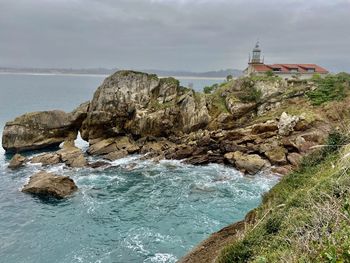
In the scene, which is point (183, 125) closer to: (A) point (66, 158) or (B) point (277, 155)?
(B) point (277, 155)


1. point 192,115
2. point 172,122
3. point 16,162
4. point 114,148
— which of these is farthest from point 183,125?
point 16,162

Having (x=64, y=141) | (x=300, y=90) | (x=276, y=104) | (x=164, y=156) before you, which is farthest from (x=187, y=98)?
(x=64, y=141)

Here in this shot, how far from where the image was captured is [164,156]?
1966 inches

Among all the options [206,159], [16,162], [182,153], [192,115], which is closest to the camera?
[206,159]

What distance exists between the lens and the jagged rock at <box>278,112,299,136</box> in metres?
47.3

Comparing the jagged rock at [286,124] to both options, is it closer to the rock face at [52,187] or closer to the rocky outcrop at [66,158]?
the rocky outcrop at [66,158]

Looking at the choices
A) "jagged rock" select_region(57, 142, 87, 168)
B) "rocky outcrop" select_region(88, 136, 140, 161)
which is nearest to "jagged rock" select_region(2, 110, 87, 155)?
"jagged rock" select_region(57, 142, 87, 168)

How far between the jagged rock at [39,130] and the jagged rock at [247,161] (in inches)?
1133

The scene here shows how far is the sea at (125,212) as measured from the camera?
25.4m

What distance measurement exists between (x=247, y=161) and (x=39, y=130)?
118 ft

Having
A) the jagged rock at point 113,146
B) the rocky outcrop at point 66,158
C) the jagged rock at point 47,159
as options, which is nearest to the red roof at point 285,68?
the jagged rock at point 113,146

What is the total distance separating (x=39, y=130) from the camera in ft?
187

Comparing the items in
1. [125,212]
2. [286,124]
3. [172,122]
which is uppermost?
[286,124]

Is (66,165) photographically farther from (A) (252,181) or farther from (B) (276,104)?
(B) (276,104)
